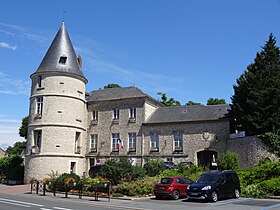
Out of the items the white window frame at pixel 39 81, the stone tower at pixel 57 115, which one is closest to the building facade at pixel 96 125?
the stone tower at pixel 57 115

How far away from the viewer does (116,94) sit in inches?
1574

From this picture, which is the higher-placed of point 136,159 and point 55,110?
point 55,110

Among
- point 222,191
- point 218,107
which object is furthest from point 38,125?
point 222,191

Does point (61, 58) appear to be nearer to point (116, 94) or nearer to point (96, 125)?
point (116, 94)

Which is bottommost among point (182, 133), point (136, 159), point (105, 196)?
point (105, 196)

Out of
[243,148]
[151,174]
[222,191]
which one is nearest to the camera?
[222,191]

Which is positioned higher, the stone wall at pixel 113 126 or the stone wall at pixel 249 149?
the stone wall at pixel 113 126

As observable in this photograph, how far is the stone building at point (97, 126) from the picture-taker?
33969mm

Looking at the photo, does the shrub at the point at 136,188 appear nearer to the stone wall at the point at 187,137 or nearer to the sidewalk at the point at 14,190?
the sidewalk at the point at 14,190

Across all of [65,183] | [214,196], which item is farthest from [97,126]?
[214,196]

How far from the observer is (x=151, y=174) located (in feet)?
84.7

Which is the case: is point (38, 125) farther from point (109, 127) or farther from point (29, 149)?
point (109, 127)

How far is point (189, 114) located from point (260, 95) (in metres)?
8.89

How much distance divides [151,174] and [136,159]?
10.4 m
